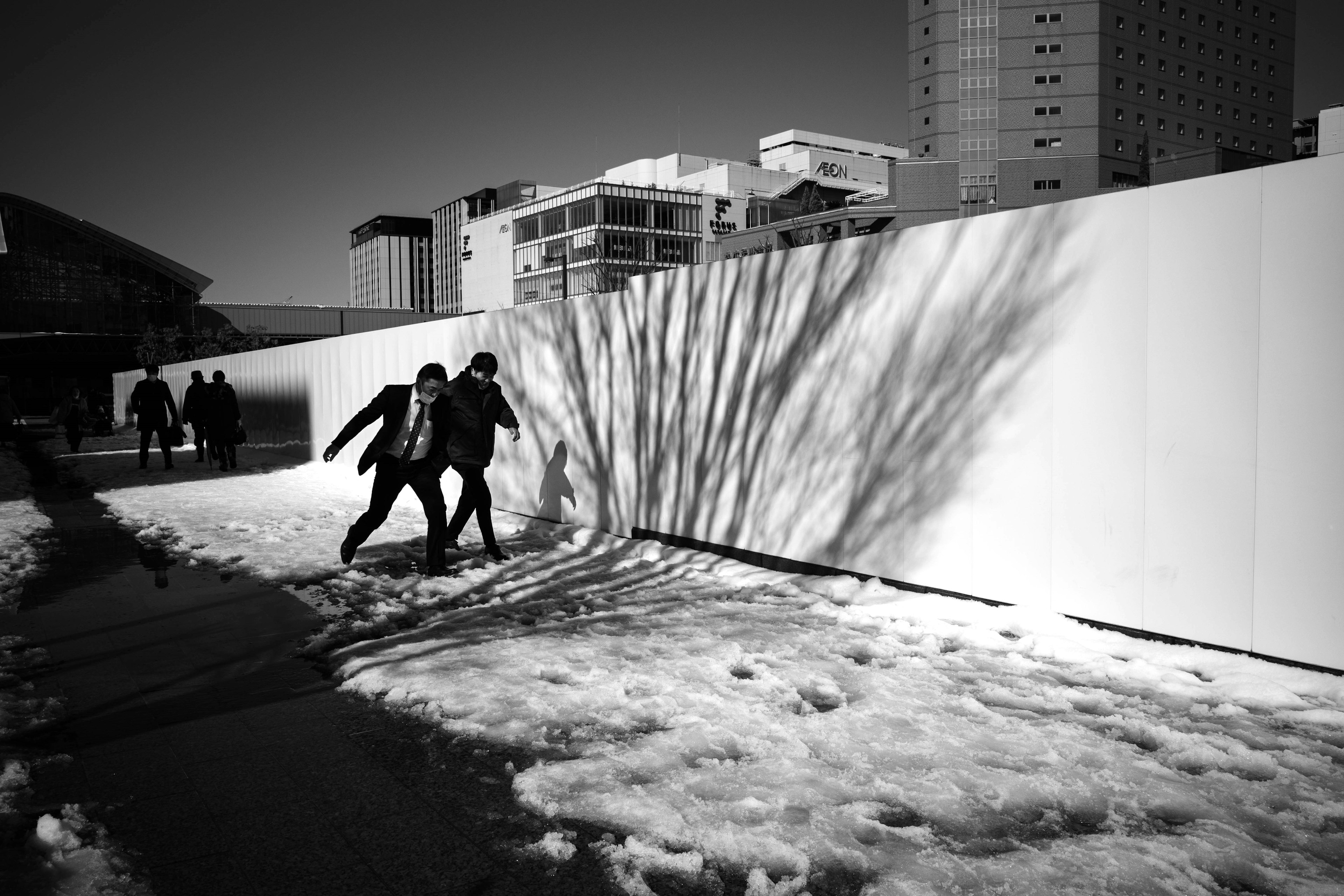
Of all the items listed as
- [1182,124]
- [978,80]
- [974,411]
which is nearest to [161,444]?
[974,411]

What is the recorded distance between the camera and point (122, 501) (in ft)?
46.1

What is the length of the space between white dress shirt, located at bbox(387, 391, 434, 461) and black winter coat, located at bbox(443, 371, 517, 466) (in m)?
0.37

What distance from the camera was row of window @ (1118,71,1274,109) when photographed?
9938 centimetres

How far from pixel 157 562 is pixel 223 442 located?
11214 millimetres

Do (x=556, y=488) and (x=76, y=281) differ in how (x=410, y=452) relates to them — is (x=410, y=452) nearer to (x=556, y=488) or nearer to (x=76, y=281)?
(x=556, y=488)

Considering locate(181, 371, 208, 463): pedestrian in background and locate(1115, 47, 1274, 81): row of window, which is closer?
locate(181, 371, 208, 463): pedestrian in background

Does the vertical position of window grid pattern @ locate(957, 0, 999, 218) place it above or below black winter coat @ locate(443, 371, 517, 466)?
above

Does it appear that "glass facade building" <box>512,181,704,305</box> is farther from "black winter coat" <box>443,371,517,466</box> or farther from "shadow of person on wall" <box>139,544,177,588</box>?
"black winter coat" <box>443,371,517,466</box>

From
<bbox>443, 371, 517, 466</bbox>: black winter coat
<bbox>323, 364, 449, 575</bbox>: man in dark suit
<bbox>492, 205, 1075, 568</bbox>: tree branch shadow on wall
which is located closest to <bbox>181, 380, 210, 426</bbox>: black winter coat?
<bbox>492, 205, 1075, 568</bbox>: tree branch shadow on wall

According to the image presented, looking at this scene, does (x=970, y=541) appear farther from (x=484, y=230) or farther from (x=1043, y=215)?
(x=484, y=230)

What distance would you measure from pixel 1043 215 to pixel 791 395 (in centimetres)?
253

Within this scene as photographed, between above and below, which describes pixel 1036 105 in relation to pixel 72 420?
above

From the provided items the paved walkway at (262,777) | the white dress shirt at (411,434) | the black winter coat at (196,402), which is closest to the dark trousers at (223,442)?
the black winter coat at (196,402)

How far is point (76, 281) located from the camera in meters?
96.8
